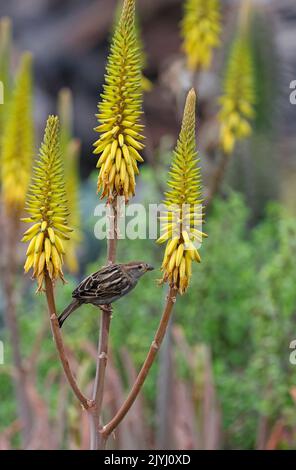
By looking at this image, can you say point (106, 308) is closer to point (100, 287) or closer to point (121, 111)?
point (100, 287)

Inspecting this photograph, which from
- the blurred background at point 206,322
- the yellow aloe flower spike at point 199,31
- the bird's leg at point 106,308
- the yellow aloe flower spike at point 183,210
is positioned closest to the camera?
the yellow aloe flower spike at point 183,210

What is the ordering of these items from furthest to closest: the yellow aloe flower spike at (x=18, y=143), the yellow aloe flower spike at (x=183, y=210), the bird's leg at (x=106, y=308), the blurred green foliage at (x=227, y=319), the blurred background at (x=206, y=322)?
the blurred green foliage at (x=227, y=319) < the blurred background at (x=206, y=322) < the yellow aloe flower spike at (x=18, y=143) < the bird's leg at (x=106, y=308) < the yellow aloe flower spike at (x=183, y=210)

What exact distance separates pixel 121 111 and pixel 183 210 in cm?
26

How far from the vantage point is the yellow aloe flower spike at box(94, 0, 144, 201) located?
235 cm

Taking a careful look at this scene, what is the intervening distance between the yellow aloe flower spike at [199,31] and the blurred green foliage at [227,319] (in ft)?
1.73

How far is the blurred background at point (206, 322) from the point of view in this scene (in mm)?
4270

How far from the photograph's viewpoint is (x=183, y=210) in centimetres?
241

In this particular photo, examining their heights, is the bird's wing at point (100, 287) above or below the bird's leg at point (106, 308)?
above

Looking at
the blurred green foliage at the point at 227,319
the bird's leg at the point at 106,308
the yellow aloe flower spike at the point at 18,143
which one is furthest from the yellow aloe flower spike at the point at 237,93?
the bird's leg at the point at 106,308

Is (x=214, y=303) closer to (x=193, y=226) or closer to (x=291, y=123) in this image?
(x=193, y=226)

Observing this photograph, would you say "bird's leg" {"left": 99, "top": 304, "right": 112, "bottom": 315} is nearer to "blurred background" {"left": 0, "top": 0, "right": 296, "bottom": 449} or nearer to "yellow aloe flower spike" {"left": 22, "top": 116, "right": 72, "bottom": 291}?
"yellow aloe flower spike" {"left": 22, "top": 116, "right": 72, "bottom": 291}

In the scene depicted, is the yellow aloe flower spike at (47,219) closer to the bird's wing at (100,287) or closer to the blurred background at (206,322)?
Result: the bird's wing at (100,287)

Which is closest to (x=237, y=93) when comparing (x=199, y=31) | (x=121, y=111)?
(x=199, y=31)

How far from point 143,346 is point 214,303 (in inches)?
21.3
